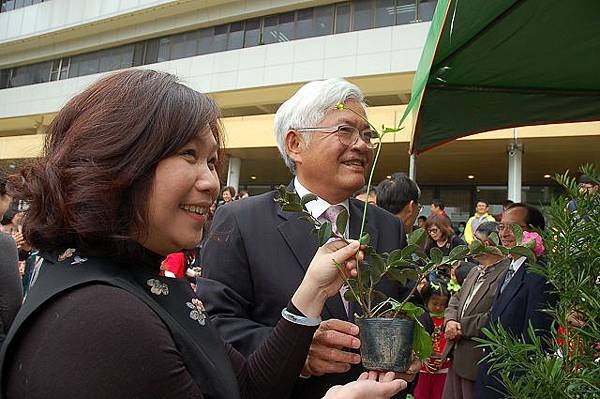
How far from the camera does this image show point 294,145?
83.4 inches

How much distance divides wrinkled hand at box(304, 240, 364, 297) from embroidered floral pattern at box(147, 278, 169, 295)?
41 cm

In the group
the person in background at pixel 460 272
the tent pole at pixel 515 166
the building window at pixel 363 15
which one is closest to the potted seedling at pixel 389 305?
the person in background at pixel 460 272

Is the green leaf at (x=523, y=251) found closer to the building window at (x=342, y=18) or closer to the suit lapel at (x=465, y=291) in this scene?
the suit lapel at (x=465, y=291)

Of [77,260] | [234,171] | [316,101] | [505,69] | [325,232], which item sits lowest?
[77,260]

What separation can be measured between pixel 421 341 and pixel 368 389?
0.75 feet

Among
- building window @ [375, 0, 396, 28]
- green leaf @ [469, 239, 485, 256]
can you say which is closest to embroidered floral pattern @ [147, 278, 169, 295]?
green leaf @ [469, 239, 485, 256]

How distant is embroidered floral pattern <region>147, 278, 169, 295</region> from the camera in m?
1.21

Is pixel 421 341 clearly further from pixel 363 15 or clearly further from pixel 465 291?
pixel 363 15

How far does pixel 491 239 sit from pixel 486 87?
7.11 ft

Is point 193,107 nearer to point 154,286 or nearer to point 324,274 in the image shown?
point 154,286

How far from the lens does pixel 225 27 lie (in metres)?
20.7

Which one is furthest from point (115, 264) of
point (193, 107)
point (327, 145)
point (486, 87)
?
point (486, 87)

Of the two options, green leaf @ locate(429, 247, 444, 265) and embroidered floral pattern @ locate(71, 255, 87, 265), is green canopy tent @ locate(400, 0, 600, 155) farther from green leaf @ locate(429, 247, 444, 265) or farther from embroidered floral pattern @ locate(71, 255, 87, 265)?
embroidered floral pattern @ locate(71, 255, 87, 265)

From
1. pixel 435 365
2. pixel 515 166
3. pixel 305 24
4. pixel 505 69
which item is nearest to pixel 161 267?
pixel 505 69
